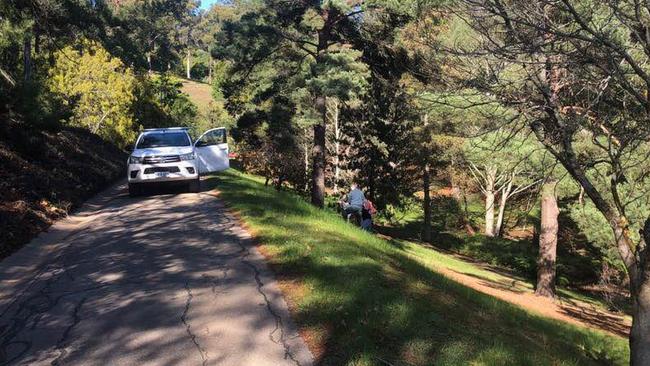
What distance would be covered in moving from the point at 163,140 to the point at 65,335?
1043 cm

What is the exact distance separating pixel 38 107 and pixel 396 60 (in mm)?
11395

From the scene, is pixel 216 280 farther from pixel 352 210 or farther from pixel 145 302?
pixel 352 210

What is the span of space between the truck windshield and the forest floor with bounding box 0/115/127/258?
2.08m

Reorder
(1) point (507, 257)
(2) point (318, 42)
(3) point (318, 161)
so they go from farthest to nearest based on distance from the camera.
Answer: (1) point (507, 257), (3) point (318, 161), (2) point (318, 42)

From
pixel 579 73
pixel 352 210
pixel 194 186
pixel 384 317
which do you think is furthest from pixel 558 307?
pixel 384 317

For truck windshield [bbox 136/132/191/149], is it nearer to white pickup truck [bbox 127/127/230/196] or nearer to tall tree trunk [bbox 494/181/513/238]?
white pickup truck [bbox 127/127/230/196]

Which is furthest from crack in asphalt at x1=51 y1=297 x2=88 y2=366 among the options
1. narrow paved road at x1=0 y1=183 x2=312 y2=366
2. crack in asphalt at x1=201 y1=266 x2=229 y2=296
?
crack in asphalt at x1=201 y1=266 x2=229 y2=296

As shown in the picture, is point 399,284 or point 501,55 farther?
point 399,284

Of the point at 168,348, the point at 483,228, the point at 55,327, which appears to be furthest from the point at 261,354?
the point at 483,228

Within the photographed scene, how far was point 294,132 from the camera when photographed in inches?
1255

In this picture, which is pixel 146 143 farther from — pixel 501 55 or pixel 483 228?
pixel 483 228

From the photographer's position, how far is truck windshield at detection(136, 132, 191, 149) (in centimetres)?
1482

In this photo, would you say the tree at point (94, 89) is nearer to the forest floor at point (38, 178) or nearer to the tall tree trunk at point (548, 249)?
the forest floor at point (38, 178)

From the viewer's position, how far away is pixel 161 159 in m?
14.1
